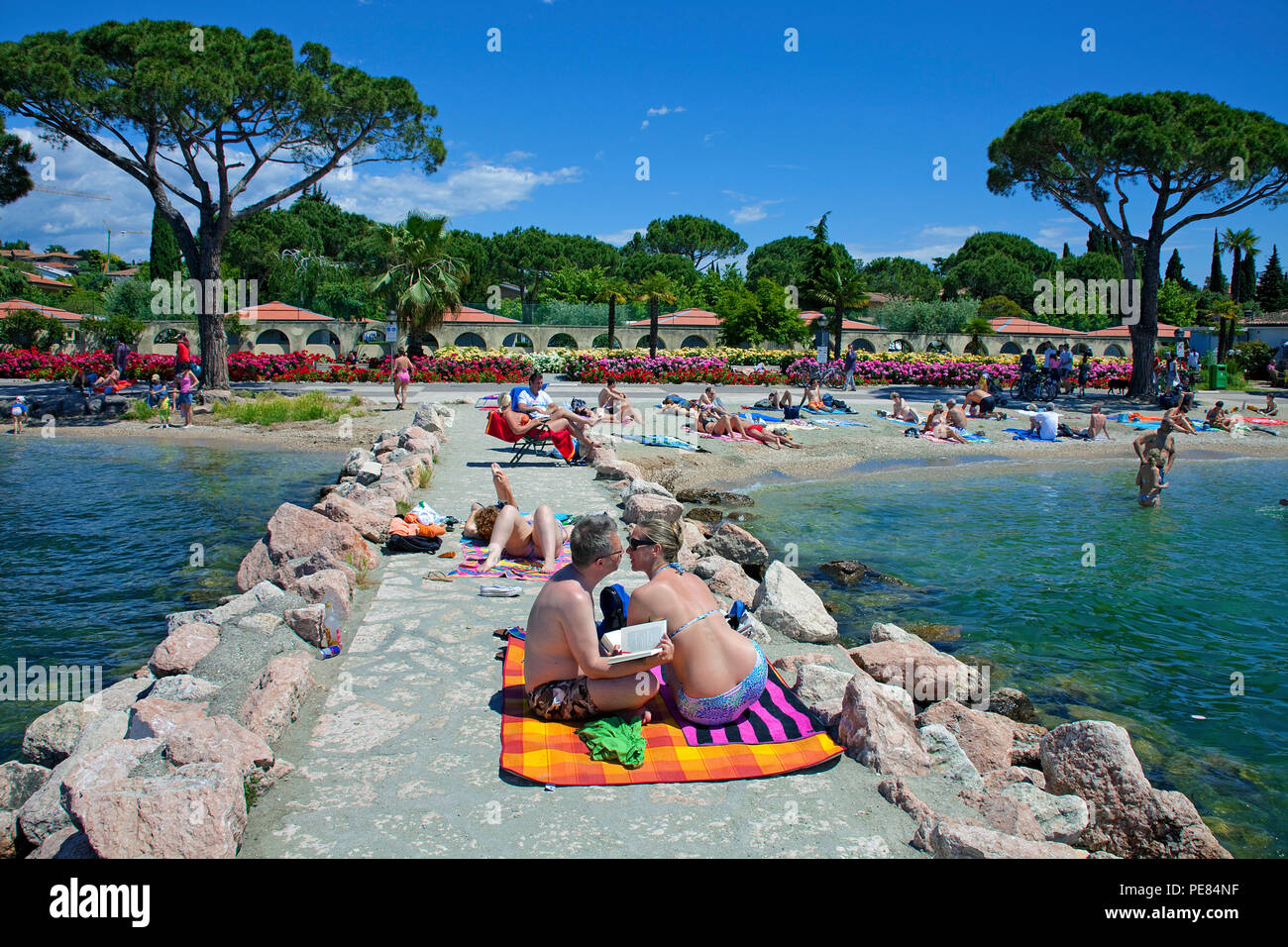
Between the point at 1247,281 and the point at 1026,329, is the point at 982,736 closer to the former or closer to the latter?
the point at 1026,329

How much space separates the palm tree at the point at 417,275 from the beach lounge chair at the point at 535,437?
1989 centimetres

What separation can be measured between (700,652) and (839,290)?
3397 centimetres

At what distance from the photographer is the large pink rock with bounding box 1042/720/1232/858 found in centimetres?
423

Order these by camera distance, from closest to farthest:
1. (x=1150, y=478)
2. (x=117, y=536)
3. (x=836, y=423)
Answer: (x=117, y=536)
(x=1150, y=478)
(x=836, y=423)

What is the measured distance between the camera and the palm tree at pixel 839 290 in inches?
1414

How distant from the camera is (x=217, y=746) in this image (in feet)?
12.0

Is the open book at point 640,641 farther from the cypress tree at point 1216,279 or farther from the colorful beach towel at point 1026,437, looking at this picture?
the cypress tree at point 1216,279

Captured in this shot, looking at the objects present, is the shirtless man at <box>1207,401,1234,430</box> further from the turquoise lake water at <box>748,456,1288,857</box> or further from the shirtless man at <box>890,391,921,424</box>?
the shirtless man at <box>890,391,921,424</box>

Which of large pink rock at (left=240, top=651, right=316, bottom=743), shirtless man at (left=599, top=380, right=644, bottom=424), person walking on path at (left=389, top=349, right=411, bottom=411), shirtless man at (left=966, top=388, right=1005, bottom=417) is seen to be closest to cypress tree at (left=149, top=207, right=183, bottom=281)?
person walking on path at (left=389, top=349, right=411, bottom=411)
